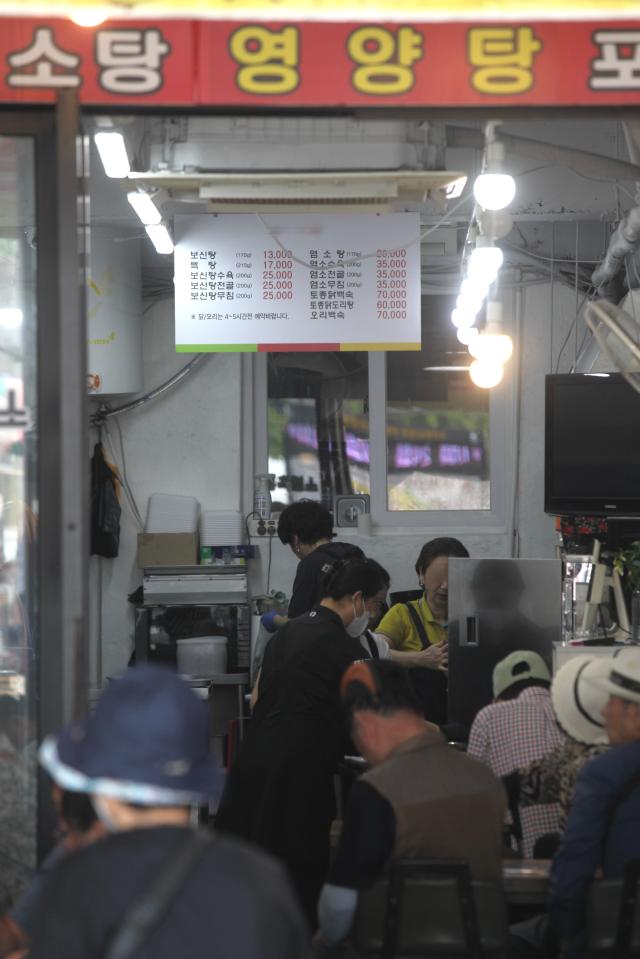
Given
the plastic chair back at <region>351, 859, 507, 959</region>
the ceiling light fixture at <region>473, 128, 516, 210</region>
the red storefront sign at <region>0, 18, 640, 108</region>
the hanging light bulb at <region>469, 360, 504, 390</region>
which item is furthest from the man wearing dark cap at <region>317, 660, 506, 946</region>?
the hanging light bulb at <region>469, 360, 504, 390</region>

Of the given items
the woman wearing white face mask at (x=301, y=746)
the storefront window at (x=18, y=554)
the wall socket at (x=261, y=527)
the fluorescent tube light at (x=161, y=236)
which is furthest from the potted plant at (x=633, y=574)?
the wall socket at (x=261, y=527)

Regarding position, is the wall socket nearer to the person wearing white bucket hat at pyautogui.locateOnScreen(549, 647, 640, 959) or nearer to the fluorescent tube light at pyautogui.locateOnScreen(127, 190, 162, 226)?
the fluorescent tube light at pyautogui.locateOnScreen(127, 190, 162, 226)

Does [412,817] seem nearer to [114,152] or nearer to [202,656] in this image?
[114,152]

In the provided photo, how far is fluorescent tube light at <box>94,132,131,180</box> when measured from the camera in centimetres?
451

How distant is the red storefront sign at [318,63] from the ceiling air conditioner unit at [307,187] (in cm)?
95

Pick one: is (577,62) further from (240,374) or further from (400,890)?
(240,374)

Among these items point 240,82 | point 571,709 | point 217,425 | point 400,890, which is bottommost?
point 400,890

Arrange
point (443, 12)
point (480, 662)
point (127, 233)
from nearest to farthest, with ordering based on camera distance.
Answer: point (443, 12)
point (480, 662)
point (127, 233)

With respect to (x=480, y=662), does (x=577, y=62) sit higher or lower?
higher

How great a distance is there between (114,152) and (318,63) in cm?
200

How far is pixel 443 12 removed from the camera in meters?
2.78

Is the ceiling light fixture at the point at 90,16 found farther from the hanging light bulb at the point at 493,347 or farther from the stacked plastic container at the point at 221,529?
the stacked plastic container at the point at 221,529

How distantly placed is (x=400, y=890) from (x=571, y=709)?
0.94 m

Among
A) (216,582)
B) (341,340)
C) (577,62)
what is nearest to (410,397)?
(216,582)
